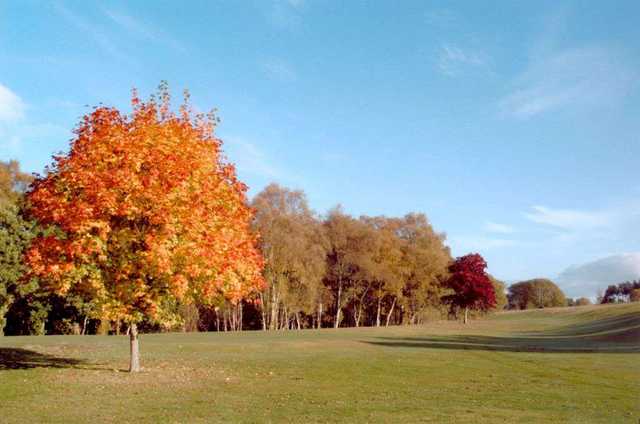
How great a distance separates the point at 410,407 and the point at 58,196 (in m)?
14.7

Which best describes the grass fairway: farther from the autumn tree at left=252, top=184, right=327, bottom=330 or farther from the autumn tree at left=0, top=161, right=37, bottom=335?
the autumn tree at left=252, top=184, right=327, bottom=330

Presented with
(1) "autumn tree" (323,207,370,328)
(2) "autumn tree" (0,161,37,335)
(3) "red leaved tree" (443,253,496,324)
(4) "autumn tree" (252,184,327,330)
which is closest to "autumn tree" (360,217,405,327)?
(1) "autumn tree" (323,207,370,328)

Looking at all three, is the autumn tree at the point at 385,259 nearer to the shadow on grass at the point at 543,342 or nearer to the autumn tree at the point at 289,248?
the autumn tree at the point at 289,248

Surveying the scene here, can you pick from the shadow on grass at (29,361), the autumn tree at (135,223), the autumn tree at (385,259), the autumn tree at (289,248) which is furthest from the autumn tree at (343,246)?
the autumn tree at (135,223)

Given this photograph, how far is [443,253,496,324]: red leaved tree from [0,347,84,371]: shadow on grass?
67639mm

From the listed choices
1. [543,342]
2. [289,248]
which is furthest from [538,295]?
[543,342]

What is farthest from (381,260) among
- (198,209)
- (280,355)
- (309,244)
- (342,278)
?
(198,209)

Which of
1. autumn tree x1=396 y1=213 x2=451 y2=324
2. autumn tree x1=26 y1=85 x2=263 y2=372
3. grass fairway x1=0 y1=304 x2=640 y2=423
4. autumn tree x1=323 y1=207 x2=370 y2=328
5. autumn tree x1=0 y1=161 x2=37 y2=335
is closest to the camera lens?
grass fairway x1=0 y1=304 x2=640 y2=423

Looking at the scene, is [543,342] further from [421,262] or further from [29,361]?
[29,361]

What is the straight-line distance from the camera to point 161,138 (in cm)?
2314

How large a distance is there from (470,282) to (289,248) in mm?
29886

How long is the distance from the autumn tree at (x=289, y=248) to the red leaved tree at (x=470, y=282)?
2193 cm

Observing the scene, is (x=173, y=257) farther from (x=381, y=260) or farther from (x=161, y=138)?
(x=381, y=260)

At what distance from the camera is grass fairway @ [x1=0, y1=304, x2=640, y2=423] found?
16.3 meters
